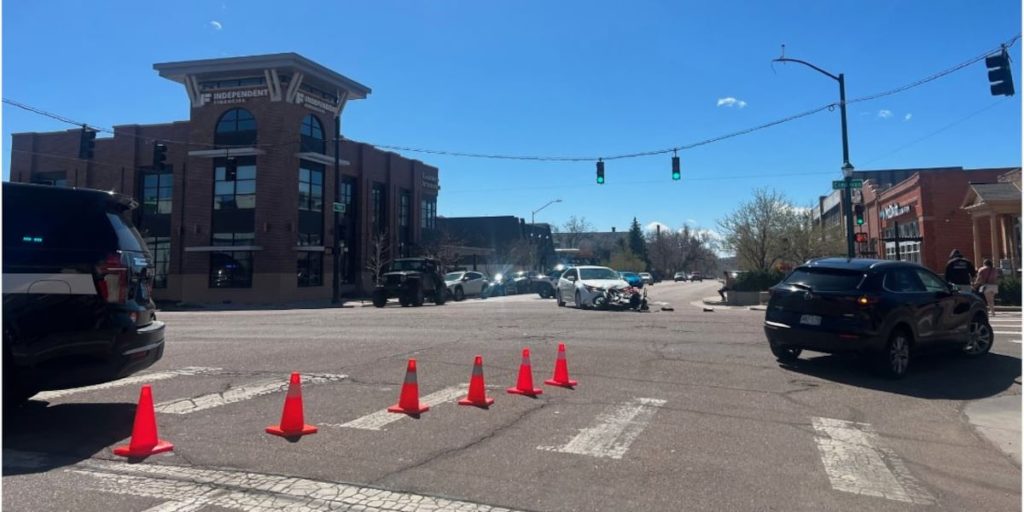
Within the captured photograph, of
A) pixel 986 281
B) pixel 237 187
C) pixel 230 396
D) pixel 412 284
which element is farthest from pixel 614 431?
pixel 237 187

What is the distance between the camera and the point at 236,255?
3522cm

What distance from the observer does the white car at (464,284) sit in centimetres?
3372

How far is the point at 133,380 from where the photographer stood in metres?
8.33

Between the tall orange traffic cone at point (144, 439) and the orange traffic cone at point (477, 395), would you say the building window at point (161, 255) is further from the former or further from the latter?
the tall orange traffic cone at point (144, 439)

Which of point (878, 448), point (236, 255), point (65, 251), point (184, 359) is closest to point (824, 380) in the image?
point (878, 448)

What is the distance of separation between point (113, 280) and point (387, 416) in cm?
275

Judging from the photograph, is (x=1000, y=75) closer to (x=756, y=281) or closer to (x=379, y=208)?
(x=756, y=281)

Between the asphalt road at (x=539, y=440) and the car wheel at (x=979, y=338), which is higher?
the car wheel at (x=979, y=338)

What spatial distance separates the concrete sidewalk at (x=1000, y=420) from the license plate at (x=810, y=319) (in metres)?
1.98

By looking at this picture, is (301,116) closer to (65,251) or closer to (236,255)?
(236,255)

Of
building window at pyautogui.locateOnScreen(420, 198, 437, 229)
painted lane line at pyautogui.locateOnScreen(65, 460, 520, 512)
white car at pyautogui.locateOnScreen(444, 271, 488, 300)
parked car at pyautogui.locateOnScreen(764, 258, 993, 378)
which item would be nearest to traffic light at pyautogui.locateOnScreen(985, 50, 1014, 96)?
parked car at pyautogui.locateOnScreen(764, 258, 993, 378)

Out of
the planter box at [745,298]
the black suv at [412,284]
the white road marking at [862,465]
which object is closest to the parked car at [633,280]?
the planter box at [745,298]

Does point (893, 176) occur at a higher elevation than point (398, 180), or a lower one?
higher

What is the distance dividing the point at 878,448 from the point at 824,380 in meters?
3.28
